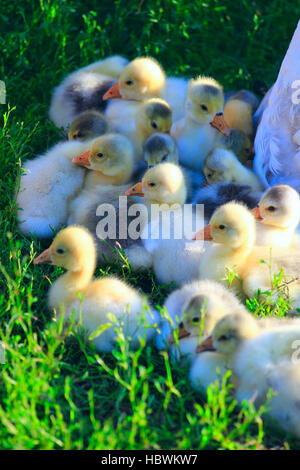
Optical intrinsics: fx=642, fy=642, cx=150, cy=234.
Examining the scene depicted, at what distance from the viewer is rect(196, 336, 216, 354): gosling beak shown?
2531mm

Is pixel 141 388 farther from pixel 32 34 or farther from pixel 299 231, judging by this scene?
pixel 32 34

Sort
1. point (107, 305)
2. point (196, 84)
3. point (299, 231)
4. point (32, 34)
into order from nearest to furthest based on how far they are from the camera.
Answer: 1. point (107, 305)
2. point (299, 231)
3. point (196, 84)
4. point (32, 34)

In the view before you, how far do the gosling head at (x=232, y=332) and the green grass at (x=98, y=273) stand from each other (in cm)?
15

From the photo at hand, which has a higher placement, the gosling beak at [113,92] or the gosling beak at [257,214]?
the gosling beak at [113,92]

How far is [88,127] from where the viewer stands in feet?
12.7

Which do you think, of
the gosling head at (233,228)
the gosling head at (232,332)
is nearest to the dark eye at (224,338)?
the gosling head at (232,332)

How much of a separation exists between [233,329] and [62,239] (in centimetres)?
88

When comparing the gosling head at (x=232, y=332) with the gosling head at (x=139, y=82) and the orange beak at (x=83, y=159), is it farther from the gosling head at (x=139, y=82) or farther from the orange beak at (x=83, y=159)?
the gosling head at (x=139, y=82)

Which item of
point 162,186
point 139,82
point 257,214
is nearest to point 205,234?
point 257,214

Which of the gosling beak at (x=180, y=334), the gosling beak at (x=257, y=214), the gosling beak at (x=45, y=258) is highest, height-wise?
the gosling beak at (x=257, y=214)

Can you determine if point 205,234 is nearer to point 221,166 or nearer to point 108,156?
point 221,166

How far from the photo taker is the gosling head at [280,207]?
3076 millimetres

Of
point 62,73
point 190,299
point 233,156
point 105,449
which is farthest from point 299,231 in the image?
point 62,73

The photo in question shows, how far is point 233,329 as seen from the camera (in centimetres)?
246
